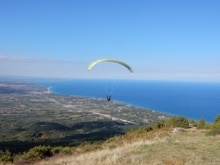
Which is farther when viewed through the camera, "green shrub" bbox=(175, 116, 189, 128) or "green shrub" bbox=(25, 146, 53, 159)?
"green shrub" bbox=(175, 116, 189, 128)

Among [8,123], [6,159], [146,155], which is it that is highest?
[146,155]

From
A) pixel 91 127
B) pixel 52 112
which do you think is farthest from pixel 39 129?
pixel 52 112

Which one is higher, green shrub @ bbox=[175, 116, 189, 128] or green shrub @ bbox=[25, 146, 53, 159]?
green shrub @ bbox=[175, 116, 189, 128]

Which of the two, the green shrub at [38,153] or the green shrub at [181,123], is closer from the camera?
the green shrub at [38,153]

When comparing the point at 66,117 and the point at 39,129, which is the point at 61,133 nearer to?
the point at 39,129

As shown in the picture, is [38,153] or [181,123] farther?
[181,123]

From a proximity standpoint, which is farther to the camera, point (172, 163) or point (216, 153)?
point (216, 153)

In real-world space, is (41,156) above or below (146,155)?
below

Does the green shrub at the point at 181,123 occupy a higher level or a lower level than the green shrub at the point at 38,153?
higher

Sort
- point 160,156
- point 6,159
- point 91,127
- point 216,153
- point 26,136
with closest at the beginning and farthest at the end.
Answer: point 160,156 → point 216,153 → point 6,159 → point 26,136 → point 91,127

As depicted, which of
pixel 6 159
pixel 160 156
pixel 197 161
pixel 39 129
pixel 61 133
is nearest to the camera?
pixel 197 161

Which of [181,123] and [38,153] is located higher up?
[181,123]
